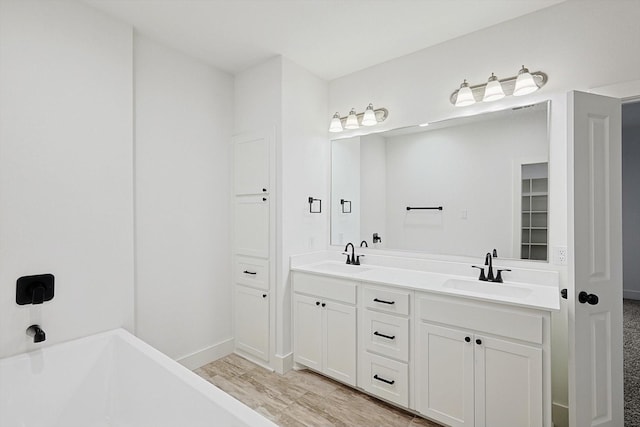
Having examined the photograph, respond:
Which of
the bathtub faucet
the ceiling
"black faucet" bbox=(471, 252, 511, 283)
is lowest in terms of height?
the bathtub faucet

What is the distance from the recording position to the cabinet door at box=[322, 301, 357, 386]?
2365 mm

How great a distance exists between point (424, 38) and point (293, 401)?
9.68 ft

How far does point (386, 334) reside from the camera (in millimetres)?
2182

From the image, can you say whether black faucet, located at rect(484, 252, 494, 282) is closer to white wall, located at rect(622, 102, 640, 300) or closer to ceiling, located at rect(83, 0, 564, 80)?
ceiling, located at rect(83, 0, 564, 80)

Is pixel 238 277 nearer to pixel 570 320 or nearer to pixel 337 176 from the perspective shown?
pixel 337 176

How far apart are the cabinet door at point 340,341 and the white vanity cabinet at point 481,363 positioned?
20.3 inches

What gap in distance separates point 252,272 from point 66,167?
1599 millimetres

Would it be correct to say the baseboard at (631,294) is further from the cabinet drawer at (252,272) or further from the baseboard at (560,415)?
the cabinet drawer at (252,272)

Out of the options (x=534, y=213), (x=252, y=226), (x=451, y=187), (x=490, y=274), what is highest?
(x=451, y=187)

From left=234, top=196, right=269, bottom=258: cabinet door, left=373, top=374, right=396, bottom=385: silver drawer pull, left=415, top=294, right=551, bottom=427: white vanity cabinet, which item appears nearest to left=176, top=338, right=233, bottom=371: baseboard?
left=234, top=196, right=269, bottom=258: cabinet door

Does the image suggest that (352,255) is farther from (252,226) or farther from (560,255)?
(560,255)

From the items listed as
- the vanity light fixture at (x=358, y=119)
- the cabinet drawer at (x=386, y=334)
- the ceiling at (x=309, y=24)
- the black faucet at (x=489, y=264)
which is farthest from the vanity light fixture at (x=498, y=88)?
the cabinet drawer at (x=386, y=334)

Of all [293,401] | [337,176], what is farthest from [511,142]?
[293,401]

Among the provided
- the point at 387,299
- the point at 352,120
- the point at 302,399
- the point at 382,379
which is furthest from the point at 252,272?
the point at 352,120
